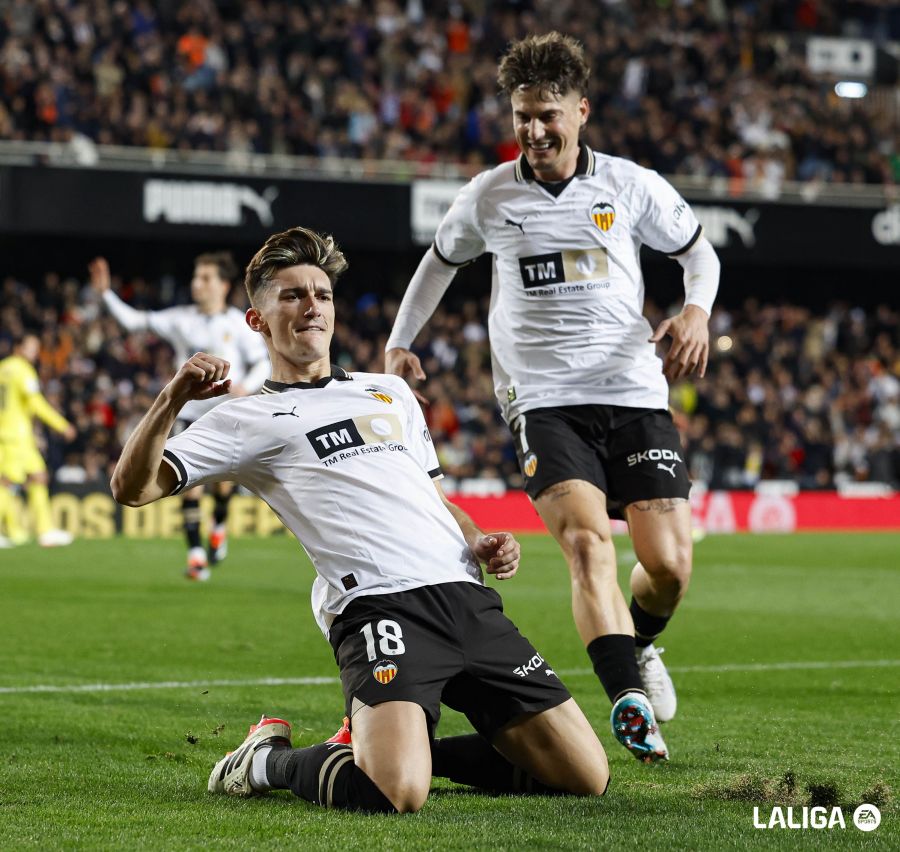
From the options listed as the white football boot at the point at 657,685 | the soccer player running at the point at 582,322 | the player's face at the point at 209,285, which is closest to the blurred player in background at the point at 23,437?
the player's face at the point at 209,285

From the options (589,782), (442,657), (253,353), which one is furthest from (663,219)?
(253,353)

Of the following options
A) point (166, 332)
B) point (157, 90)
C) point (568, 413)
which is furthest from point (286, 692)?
point (157, 90)

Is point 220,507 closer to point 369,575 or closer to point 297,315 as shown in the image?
point 297,315

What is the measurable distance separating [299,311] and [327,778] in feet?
4.39

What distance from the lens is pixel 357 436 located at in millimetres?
4492

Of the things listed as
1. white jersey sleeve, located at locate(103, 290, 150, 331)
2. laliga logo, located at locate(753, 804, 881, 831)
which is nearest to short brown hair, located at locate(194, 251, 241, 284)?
white jersey sleeve, located at locate(103, 290, 150, 331)

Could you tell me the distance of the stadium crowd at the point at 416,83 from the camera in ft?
71.4

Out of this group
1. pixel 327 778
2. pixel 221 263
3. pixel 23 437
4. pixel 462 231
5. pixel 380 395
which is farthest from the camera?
pixel 23 437

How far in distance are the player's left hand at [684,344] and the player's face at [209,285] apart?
6.80 meters

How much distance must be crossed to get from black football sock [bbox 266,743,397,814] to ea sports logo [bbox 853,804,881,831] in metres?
1.17

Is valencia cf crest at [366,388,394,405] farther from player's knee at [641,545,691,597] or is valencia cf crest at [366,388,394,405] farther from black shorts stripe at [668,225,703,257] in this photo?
black shorts stripe at [668,225,703,257]

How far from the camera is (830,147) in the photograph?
26.2 meters

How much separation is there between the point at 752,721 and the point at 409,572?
6.74 ft

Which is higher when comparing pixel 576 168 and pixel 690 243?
pixel 576 168
